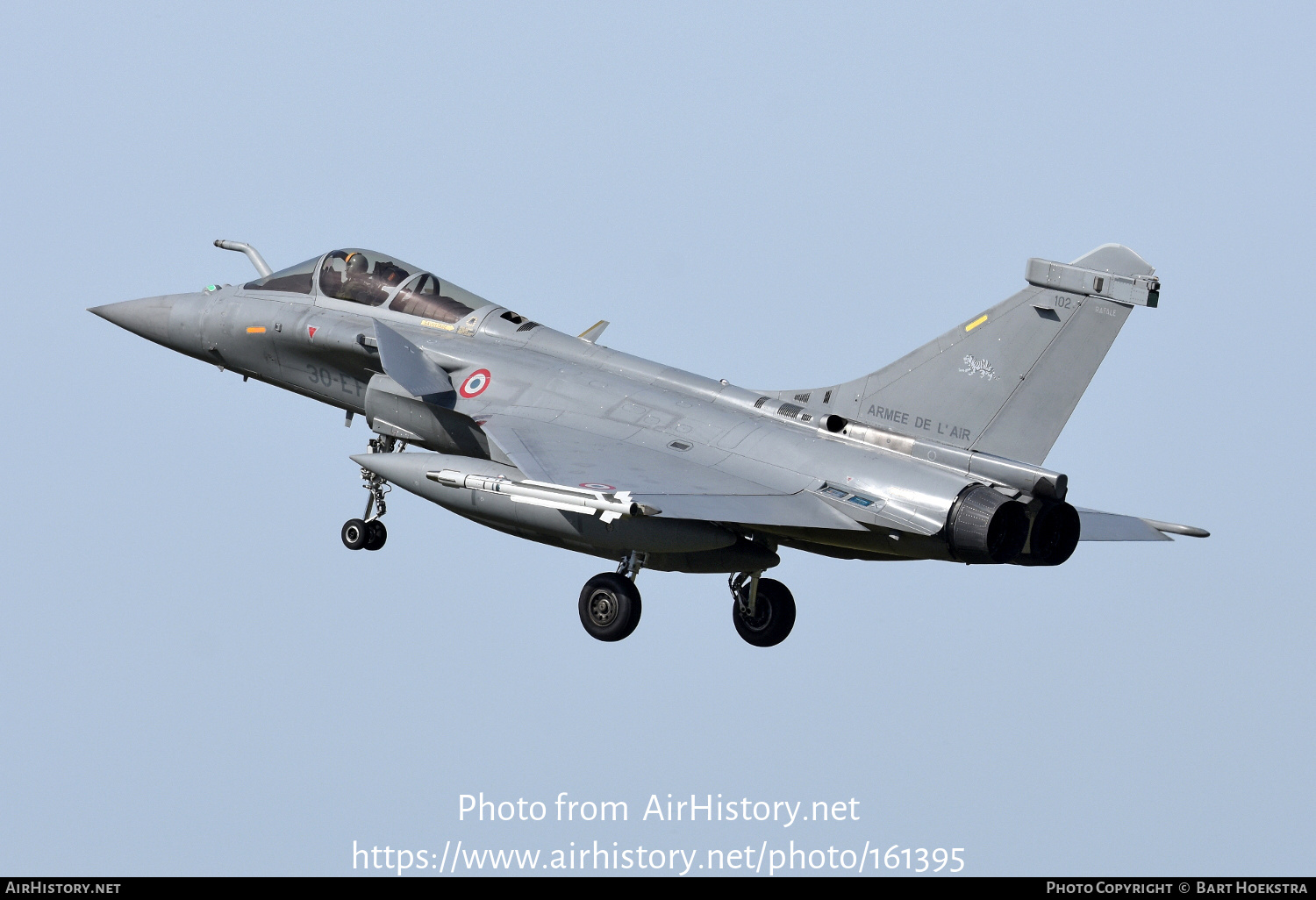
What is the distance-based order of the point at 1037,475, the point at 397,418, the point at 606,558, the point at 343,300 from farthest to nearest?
the point at 343,300 < the point at 397,418 < the point at 606,558 < the point at 1037,475

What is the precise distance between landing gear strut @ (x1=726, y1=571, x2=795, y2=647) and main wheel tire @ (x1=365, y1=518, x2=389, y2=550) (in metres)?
3.83

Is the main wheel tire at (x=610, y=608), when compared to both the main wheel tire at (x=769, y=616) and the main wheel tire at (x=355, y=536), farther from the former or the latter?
the main wheel tire at (x=355, y=536)

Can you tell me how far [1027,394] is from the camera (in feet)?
54.6

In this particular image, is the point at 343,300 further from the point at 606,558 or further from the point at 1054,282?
the point at 1054,282

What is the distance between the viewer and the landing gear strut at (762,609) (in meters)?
18.9

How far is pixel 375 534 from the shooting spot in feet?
65.9

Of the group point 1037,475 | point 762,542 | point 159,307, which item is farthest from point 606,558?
point 159,307

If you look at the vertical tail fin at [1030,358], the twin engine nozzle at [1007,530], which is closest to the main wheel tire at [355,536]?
the vertical tail fin at [1030,358]

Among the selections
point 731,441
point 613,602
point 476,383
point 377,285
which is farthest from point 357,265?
point 613,602

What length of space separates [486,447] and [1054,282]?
5.87m

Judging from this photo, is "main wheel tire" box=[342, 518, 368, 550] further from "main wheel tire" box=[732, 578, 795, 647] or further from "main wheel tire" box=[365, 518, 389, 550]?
"main wheel tire" box=[732, 578, 795, 647]

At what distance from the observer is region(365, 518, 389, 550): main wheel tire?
20.1m

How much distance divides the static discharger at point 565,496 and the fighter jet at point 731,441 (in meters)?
0.02

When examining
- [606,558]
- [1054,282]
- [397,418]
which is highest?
[1054,282]
